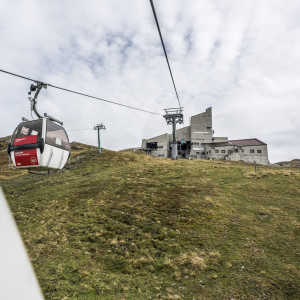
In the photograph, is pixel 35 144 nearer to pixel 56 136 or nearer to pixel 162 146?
pixel 56 136

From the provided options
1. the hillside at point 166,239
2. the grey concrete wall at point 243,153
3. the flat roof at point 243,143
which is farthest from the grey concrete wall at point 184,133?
the hillside at point 166,239

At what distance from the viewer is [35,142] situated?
7855 mm

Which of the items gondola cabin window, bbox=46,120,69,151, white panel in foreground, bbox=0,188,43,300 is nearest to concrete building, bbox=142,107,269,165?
gondola cabin window, bbox=46,120,69,151

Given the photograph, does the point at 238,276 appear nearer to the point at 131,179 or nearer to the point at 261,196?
the point at 261,196

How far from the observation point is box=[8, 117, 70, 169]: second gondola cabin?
7877 mm

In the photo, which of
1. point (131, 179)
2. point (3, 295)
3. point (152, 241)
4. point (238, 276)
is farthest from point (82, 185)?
point (3, 295)

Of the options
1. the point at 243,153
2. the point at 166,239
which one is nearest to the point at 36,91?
the point at 166,239

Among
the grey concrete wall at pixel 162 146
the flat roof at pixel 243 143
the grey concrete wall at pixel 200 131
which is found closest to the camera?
the flat roof at pixel 243 143

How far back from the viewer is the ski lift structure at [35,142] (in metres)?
7.86

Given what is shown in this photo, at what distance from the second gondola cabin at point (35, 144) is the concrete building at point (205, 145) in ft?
165

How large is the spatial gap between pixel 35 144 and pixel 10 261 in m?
6.15

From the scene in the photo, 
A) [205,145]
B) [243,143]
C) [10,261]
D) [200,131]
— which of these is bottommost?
[10,261]

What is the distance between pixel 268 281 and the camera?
7781 millimetres

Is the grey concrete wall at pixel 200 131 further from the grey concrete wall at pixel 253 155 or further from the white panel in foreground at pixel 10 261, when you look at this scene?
the white panel in foreground at pixel 10 261
